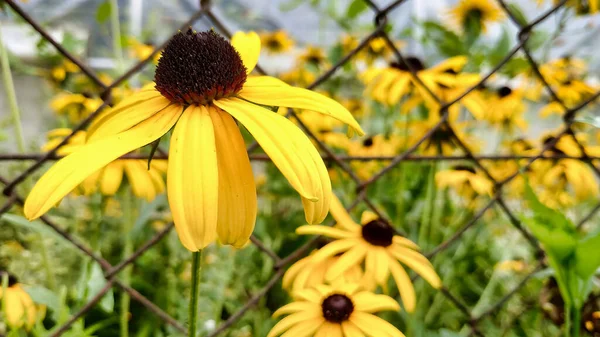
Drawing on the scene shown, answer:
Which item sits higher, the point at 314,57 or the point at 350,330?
the point at 314,57

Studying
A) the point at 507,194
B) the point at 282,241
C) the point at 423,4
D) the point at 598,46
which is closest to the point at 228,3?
the point at 423,4

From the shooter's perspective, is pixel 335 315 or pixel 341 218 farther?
pixel 341 218

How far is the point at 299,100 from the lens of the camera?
36 cm

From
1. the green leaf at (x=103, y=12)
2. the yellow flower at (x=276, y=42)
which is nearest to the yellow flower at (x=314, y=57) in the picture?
the yellow flower at (x=276, y=42)

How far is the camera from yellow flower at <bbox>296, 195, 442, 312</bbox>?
1.93ft

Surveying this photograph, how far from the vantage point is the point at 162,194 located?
71 centimetres

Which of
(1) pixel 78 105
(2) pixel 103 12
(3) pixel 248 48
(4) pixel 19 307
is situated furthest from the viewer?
(1) pixel 78 105

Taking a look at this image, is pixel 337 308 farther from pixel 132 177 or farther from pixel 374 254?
pixel 132 177

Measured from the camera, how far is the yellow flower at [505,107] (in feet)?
4.59

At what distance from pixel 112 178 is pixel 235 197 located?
36cm

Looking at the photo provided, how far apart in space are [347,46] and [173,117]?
56.1 inches

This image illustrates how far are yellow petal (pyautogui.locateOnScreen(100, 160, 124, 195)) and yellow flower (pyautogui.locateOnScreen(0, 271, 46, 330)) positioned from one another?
14 centimetres

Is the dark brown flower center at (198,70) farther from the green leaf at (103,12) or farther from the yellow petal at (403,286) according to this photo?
the green leaf at (103,12)

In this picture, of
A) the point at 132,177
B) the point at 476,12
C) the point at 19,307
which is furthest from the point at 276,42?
the point at 19,307
